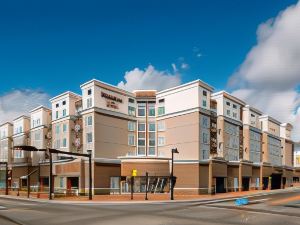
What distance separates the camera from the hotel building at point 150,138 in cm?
6469

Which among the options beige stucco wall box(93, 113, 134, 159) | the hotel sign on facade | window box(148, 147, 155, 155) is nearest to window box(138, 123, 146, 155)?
window box(148, 147, 155, 155)

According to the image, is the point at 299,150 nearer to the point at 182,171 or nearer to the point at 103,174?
the point at 182,171

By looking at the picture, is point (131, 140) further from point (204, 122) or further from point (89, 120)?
point (204, 122)

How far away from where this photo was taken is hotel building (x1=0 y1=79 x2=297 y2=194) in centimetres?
6469

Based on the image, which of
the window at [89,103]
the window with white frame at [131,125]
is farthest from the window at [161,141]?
the window at [89,103]

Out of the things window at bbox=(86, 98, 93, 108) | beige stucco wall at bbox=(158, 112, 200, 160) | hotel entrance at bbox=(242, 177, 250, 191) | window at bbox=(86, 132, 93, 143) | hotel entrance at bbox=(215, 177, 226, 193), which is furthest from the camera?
hotel entrance at bbox=(242, 177, 250, 191)

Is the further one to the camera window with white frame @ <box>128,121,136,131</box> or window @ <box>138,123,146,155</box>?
window @ <box>138,123,146,155</box>

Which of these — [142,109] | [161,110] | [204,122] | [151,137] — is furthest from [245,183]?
[142,109]

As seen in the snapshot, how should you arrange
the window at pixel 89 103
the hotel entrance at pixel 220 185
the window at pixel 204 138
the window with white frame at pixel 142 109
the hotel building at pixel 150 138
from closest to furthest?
the hotel building at pixel 150 138
the window at pixel 89 103
the window at pixel 204 138
the hotel entrance at pixel 220 185
the window with white frame at pixel 142 109

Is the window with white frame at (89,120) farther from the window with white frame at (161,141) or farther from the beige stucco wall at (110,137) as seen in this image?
the window with white frame at (161,141)

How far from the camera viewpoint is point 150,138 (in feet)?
244

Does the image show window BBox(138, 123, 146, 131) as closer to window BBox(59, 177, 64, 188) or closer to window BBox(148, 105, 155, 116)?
window BBox(148, 105, 155, 116)

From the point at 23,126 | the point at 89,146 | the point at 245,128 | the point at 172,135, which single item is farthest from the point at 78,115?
the point at 245,128

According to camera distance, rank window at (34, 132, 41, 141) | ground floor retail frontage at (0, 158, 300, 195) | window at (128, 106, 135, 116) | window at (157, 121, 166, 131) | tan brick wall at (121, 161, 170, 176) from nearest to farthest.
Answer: tan brick wall at (121, 161, 170, 176) → ground floor retail frontage at (0, 158, 300, 195) → window at (128, 106, 135, 116) → window at (157, 121, 166, 131) → window at (34, 132, 41, 141)
